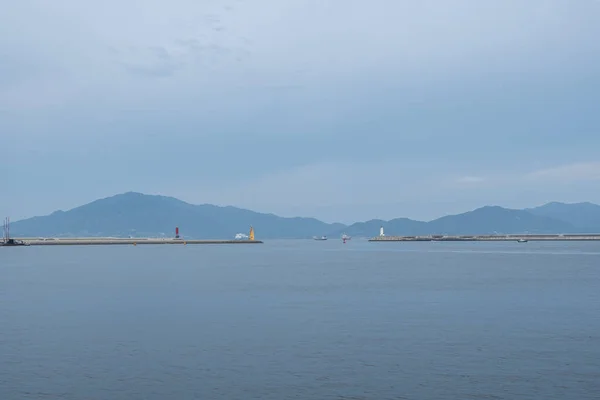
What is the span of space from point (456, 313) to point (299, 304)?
38.6ft

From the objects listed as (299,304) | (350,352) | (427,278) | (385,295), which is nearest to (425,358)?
(350,352)

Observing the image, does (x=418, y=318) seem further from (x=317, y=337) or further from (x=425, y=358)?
(x=425, y=358)

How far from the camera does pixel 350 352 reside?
27703 mm

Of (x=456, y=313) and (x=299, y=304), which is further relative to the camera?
(x=299, y=304)

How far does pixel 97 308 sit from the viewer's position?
43594mm

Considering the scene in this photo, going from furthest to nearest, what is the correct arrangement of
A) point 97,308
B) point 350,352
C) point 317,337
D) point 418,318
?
point 97,308, point 418,318, point 317,337, point 350,352

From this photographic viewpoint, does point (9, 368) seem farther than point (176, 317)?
No

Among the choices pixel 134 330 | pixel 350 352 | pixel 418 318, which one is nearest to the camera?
pixel 350 352

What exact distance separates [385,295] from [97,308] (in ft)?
75.9

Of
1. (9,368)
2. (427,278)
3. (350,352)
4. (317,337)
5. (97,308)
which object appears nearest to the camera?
(9,368)

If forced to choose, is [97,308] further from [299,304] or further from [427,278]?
[427,278]

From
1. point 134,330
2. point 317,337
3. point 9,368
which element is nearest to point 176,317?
point 134,330

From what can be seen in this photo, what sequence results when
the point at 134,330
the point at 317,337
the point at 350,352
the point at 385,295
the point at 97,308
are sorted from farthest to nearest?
the point at 385,295 → the point at 97,308 → the point at 134,330 → the point at 317,337 → the point at 350,352

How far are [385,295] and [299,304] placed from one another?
9313 mm
